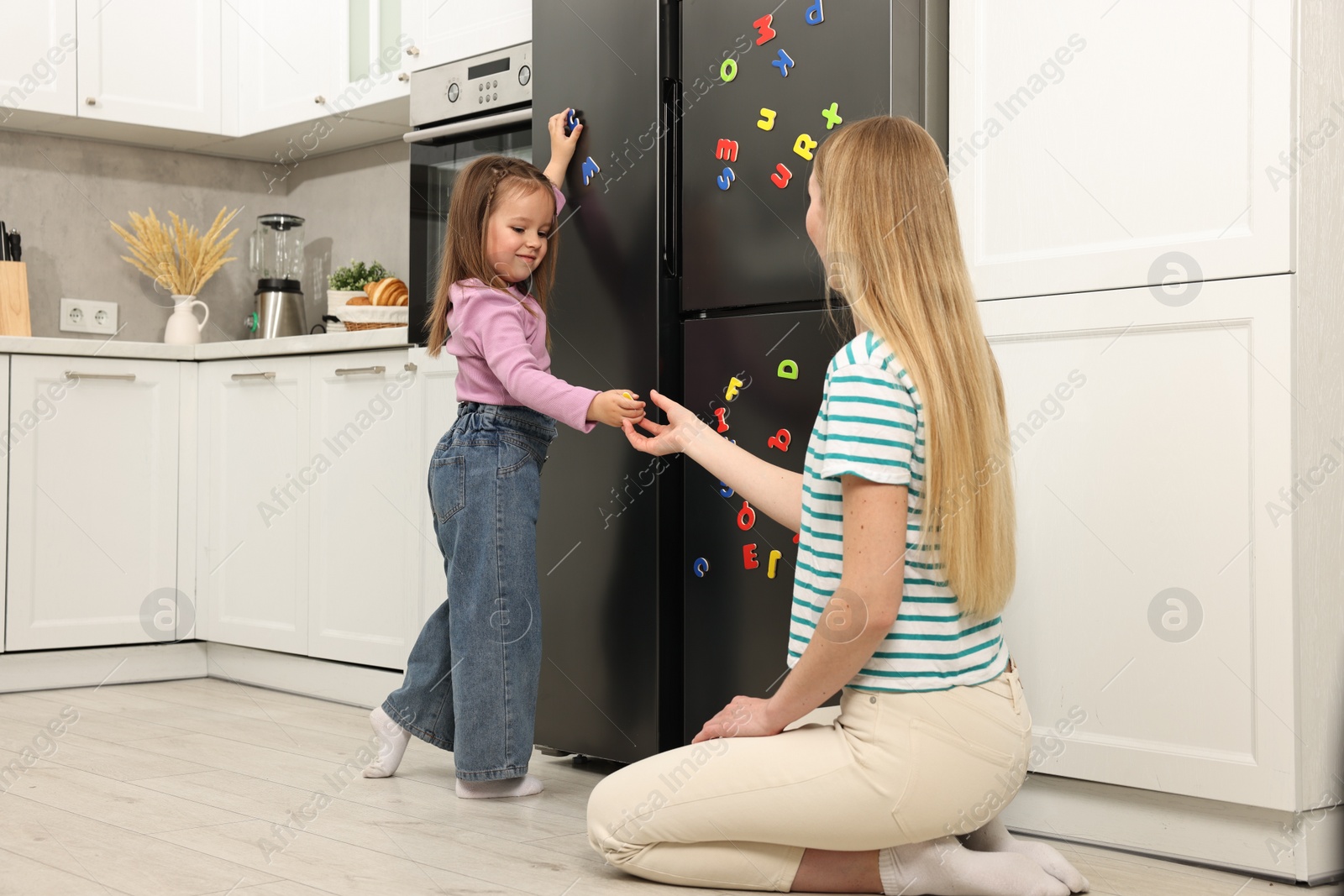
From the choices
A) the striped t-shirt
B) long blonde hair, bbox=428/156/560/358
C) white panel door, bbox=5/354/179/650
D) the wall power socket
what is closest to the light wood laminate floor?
the striped t-shirt

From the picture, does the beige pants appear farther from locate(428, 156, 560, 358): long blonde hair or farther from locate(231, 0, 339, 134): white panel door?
locate(231, 0, 339, 134): white panel door

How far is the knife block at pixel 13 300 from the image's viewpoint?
11.5 ft

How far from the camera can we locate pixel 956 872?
1.54 meters

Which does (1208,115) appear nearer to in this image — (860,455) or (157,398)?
(860,455)

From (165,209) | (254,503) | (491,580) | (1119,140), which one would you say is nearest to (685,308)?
(491,580)

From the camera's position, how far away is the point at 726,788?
5.07 feet

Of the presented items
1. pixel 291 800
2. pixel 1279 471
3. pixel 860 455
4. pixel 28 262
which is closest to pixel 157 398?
pixel 28 262

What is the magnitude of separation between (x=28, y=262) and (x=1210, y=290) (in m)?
3.37

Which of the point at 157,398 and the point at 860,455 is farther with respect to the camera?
the point at 157,398

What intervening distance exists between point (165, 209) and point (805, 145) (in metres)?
2.73

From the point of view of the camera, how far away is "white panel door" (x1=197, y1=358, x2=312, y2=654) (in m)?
3.25

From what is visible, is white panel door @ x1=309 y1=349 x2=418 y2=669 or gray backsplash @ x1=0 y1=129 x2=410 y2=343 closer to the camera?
white panel door @ x1=309 y1=349 x2=418 y2=669

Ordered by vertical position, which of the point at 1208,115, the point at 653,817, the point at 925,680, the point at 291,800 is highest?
the point at 1208,115

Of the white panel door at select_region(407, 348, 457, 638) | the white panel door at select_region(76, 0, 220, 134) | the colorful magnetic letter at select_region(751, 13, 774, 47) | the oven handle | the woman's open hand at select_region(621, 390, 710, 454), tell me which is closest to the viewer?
the woman's open hand at select_region(621, 390, 710, 454)
